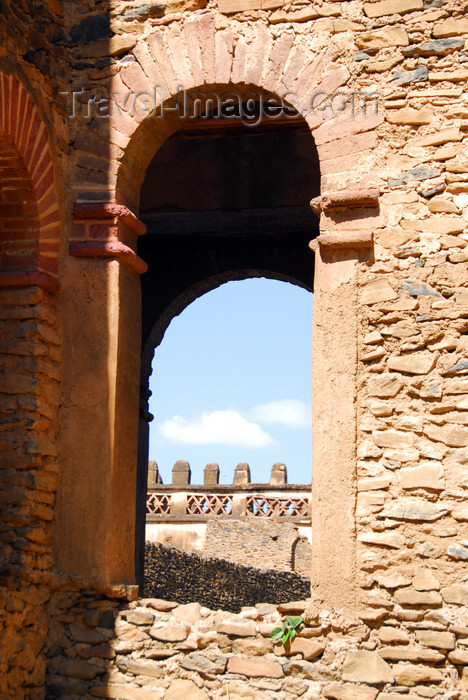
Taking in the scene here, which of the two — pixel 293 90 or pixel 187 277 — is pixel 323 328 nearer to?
pixel 293 90

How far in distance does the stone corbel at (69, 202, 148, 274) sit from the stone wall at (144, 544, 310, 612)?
580cm

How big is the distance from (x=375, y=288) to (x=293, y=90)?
134cm

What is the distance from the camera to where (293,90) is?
543 centimetres

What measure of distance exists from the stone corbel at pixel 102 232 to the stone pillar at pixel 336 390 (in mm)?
1166

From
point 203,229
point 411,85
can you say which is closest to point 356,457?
point 411,85

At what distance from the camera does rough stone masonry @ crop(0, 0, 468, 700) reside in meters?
4.74

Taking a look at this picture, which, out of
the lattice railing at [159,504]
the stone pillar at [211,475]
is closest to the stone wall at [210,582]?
the lattice railing at [159,504]

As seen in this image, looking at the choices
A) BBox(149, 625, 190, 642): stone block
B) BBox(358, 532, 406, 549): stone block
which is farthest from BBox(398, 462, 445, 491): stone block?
BBox(149, 625, 190, 642): stone block

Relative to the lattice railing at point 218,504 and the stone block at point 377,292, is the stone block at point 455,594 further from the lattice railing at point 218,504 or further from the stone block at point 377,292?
the lattice railing at point 218,504

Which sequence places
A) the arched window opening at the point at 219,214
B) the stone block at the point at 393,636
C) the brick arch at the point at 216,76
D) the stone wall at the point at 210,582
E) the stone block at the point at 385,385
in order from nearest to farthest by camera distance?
the stone block at the point at 393,636, the stone block at the point at 385,385, the brick arch at the point at 216,76, the arched window opening at the point at 219,214, the stone wall at the point at 210,582

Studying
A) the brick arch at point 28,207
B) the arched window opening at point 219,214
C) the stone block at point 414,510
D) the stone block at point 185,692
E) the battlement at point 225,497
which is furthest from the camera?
the battlement at point 225,497

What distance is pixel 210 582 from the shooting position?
38.9 ft

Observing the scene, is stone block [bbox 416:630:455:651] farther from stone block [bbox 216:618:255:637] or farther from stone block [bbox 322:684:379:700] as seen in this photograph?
stone block [bbox 216:618:255:637]

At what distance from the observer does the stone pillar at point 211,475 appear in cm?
2180
